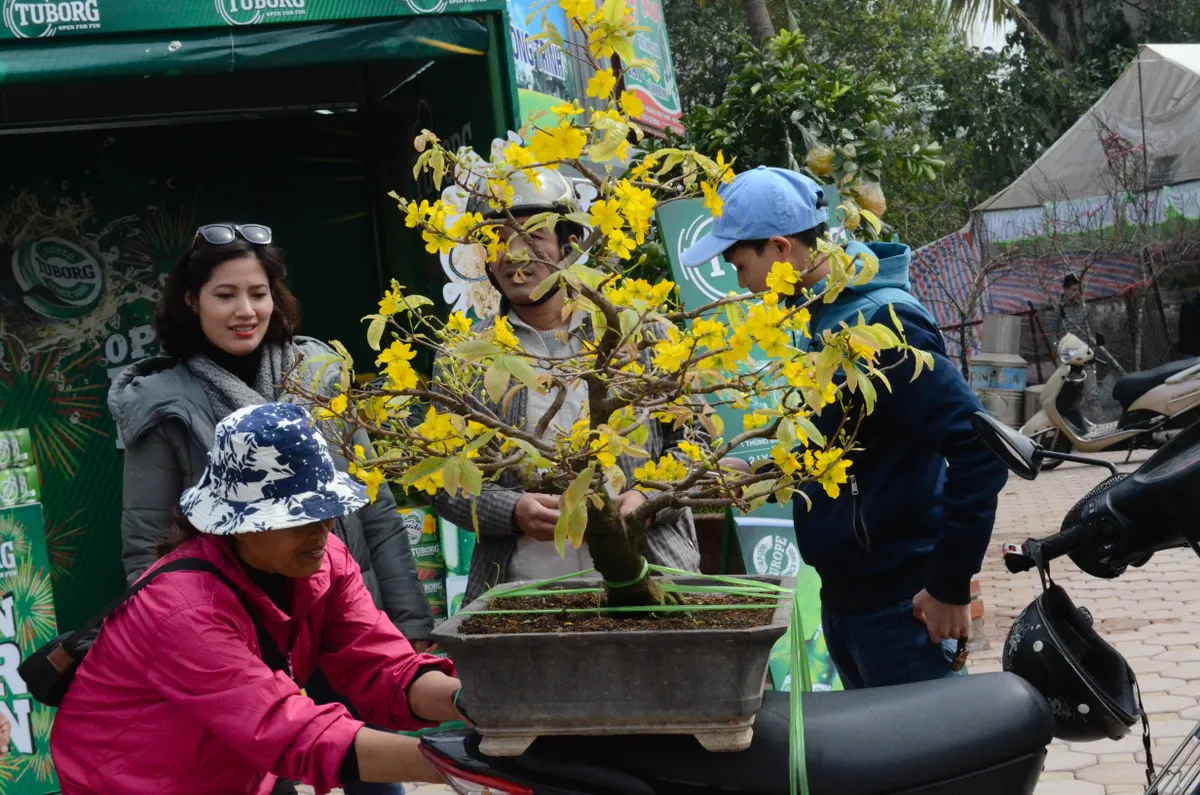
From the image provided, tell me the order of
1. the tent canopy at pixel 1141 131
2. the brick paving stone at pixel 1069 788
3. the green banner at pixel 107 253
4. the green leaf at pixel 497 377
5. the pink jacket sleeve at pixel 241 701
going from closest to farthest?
1. the green leaf at pixel 497 377
2. the pink jacket sleeve at pixel 241 701
3. the brick paving stone at pixel 1069 788
4. the green banner at pixel 107 253
5. the tent canopy at pixel 1141 131

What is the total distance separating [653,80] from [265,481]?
4457mm

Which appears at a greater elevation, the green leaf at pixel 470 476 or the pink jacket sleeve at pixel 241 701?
the green leaf at pixel 470 476

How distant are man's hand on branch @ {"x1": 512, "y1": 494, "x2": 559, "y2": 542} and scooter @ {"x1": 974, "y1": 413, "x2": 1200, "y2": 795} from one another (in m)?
1.12

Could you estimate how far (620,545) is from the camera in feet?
6.24

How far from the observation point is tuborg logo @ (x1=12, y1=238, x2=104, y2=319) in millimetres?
5953

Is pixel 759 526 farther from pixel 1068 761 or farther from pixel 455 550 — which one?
pixel 1068 761

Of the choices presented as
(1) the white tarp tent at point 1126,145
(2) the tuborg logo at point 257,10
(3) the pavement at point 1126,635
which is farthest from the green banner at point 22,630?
(1) the white tarp tent at point 1126,145

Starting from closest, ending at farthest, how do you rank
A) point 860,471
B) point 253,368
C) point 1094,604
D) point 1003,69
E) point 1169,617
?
1. point 860,471
2. point 253,368
3. point 1169,617
4. point 1094,604
5. point 1003,69

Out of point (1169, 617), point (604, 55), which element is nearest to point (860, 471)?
point (604, 55)

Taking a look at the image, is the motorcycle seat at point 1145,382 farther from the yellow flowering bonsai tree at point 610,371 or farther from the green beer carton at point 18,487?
the green beer carton at point 18,487

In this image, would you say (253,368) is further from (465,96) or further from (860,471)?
(465,96)

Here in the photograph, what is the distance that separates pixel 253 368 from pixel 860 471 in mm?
1639

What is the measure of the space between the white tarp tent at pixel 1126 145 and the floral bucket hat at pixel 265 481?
53.0ft

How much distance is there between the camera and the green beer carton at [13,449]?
15.6 feet
